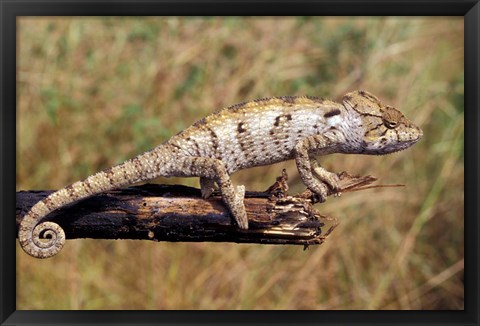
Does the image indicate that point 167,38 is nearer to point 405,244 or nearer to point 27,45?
point 27,45

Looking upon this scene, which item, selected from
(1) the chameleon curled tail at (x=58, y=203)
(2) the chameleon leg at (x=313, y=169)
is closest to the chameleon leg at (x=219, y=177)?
(1) the chameleon curled tail at (x=58, y=203)

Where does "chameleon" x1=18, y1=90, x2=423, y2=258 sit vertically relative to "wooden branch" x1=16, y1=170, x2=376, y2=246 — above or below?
above

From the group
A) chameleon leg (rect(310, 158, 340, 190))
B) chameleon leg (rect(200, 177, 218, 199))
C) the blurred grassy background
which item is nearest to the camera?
chameleon leg (rect(200, 177, 218, 199))

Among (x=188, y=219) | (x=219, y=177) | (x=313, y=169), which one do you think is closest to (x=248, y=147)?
(x=219, y=177)

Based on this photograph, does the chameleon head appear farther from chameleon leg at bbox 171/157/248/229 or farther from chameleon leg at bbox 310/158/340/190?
chameleon leg at bbox 171/157/248/229

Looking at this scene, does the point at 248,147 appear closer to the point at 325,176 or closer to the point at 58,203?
the point at 325,176

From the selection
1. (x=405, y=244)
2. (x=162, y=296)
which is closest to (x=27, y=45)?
(x=162, y=296)

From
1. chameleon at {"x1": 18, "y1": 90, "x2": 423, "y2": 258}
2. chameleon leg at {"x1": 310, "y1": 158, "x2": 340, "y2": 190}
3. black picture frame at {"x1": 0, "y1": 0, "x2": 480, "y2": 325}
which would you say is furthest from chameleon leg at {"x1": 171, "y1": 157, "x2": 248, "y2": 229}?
black picture frame at {"x1": 0, "y1": 0, "x2": 480, "y2": 325}
